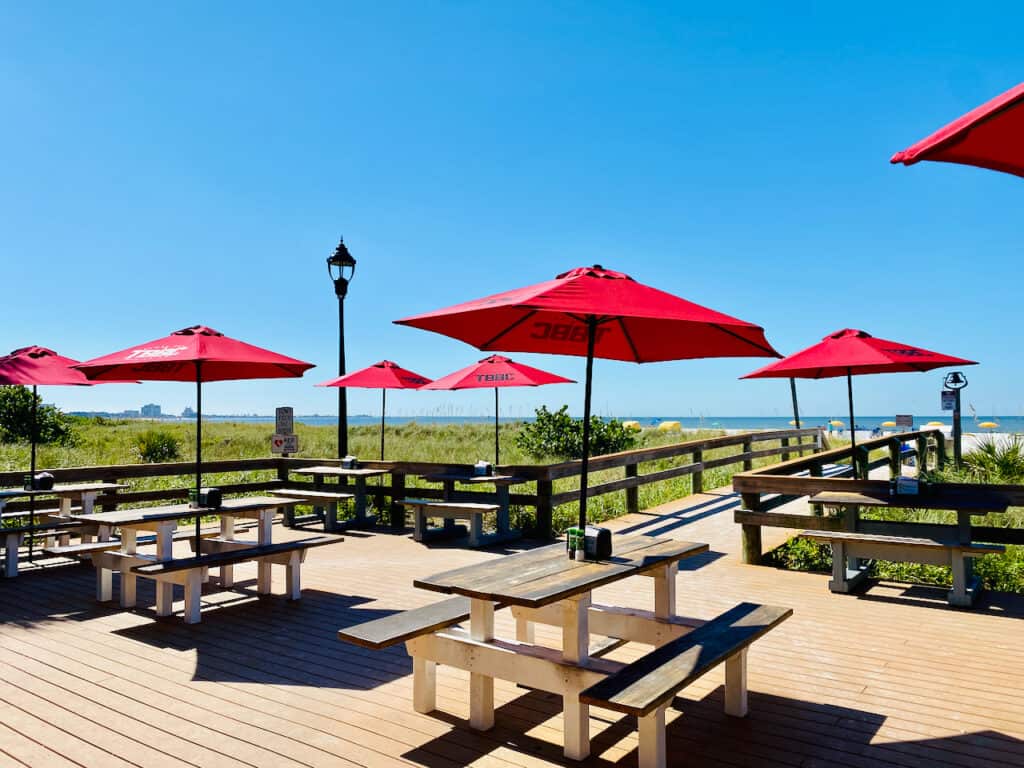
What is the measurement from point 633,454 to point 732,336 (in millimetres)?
5144

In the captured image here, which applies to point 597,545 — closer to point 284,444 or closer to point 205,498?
point 205,498

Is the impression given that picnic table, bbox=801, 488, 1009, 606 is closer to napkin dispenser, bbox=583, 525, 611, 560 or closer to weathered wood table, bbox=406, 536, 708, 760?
weathered wood table, bbox=406, 536, 708, 760

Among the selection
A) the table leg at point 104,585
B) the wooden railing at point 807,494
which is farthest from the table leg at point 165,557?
the wooden railing at point 807,494

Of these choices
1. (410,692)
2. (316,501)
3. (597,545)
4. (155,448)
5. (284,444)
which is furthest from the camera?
(155,448)

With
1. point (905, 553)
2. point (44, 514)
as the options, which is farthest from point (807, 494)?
point (44, 514)

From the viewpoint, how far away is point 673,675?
104 inches

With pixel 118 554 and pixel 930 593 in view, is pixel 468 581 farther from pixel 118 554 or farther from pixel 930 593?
pixel 930 593

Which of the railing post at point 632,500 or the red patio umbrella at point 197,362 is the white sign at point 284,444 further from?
the railing post at point 632,500

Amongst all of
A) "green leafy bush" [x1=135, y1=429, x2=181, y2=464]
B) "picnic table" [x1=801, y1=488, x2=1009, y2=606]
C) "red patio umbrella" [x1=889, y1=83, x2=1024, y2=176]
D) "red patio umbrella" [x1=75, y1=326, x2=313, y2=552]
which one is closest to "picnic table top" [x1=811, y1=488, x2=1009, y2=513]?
"picnic table" [x1=801, y1=488, x2=1009, y2=606]

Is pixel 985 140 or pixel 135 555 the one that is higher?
pixel 985 140

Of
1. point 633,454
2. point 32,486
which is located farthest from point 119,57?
point 633,454

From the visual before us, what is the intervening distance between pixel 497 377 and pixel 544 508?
172 centimetres

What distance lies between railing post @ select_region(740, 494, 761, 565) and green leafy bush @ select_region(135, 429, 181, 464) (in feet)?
48.0

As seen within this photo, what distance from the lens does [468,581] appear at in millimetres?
3094
